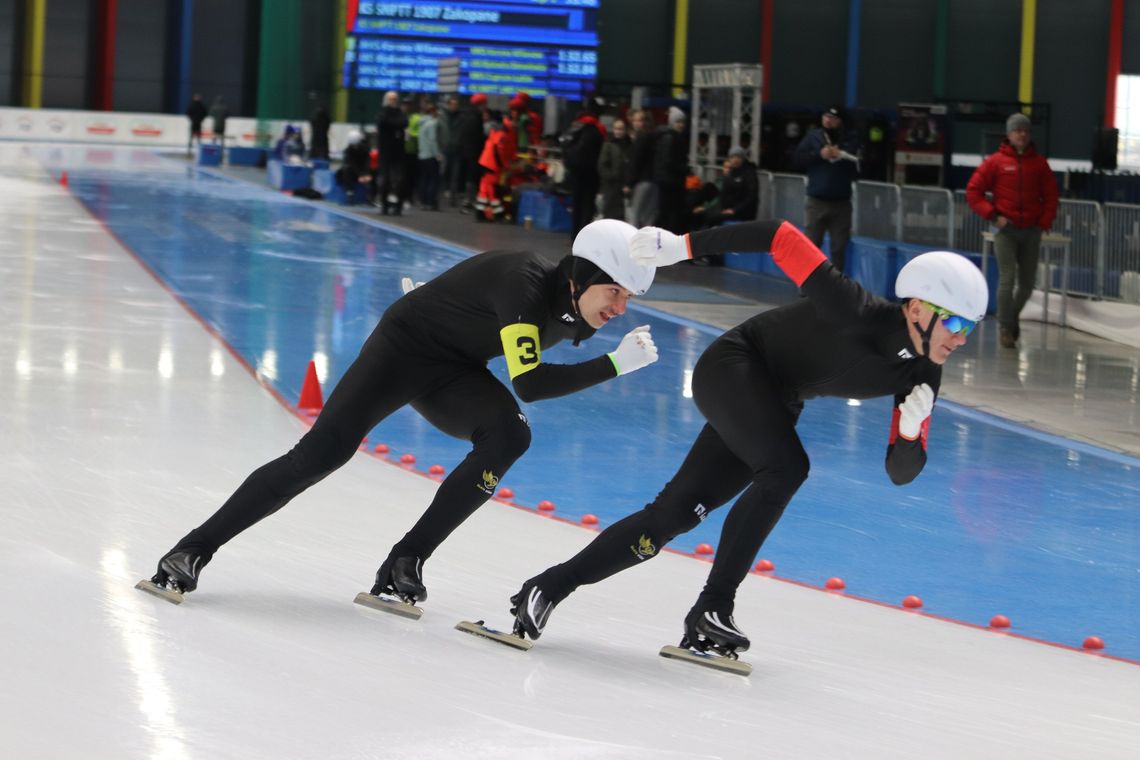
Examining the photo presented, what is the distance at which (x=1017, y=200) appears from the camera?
10859 mm

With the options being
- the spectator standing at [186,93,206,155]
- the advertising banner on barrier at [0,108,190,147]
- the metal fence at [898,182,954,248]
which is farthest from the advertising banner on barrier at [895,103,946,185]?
the advertising banner on barrier at [0,108,190,147]

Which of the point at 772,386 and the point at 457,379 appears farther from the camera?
the point at 457,379

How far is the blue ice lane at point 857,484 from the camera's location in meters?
5.22

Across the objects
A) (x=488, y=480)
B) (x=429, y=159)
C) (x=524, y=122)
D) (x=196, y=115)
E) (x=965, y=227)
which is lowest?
(x=488, y=480)

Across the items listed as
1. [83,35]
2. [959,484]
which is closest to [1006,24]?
[83,35]

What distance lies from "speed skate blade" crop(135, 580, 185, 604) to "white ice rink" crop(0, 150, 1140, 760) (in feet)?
0.11

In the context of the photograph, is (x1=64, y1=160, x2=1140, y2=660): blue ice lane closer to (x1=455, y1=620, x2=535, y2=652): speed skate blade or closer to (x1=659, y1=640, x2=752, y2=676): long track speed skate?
(x1=659, y1=640, x2=752, y2=676): long track speed skate

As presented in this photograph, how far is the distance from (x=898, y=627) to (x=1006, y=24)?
117 ft

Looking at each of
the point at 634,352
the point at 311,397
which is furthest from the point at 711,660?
the point at 311,397

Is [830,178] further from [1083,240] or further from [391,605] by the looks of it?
[391,605]

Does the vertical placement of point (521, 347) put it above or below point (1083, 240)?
below

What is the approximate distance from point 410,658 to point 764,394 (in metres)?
1.14

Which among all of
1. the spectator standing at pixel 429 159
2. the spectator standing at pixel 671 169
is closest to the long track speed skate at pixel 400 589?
the spectator standing at pixel 671 169

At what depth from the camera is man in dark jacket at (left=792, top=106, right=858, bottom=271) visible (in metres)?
13.4
